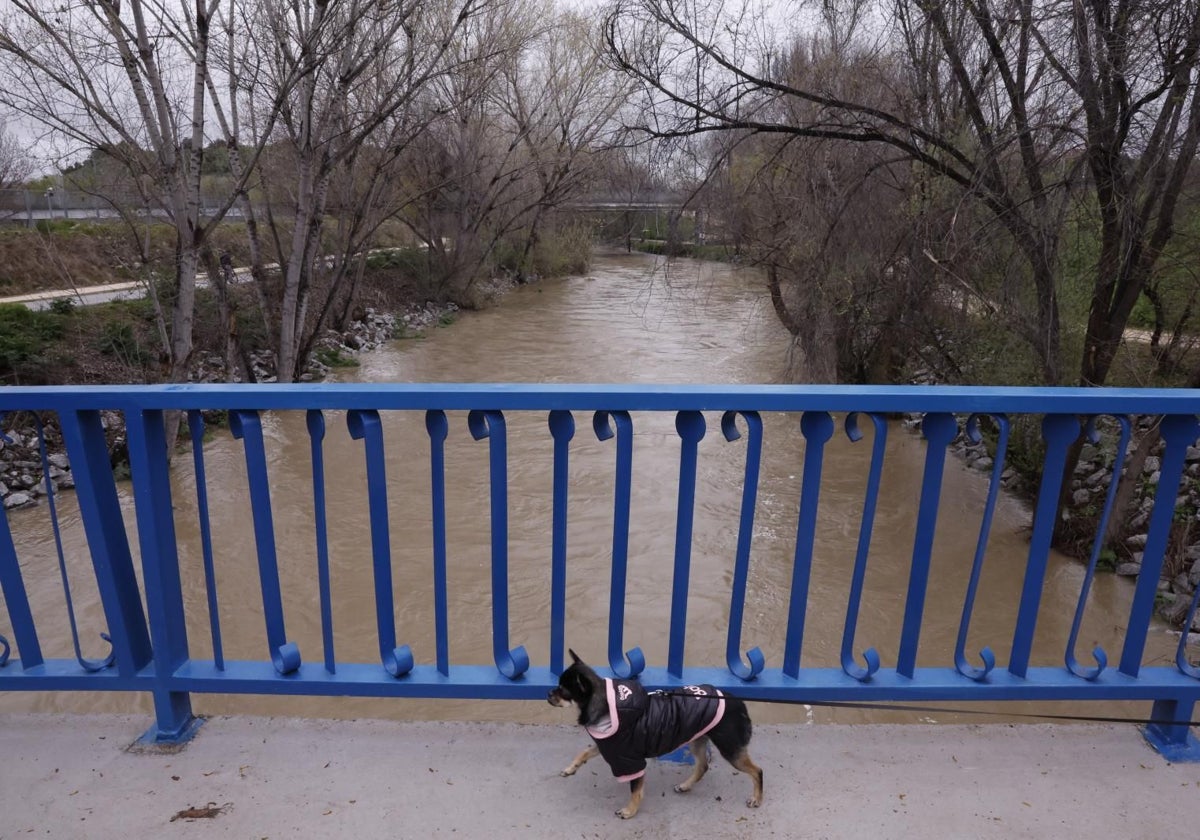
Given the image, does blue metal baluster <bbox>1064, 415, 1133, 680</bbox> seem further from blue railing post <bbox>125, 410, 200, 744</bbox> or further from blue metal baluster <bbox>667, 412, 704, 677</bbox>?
blue railing post <bbox>125, 410, 200, 744</bbox>

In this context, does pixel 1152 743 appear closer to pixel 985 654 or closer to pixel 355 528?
pixel 985 654

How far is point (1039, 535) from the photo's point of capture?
8.16 ft

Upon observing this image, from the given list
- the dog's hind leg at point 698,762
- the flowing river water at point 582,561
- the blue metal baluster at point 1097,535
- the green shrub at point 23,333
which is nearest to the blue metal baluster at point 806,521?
the dog's hind leg at point 698,762

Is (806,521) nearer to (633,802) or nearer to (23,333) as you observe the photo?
(633,802)

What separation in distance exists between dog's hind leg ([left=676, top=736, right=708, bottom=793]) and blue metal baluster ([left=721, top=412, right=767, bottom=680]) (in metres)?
0.28

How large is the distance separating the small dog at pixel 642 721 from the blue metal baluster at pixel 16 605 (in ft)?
5.44

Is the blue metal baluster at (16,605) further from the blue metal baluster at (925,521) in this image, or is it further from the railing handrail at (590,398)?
the blue metal baluster at (925,521)

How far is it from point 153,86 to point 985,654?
9202 millimetres

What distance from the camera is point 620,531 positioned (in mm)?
2451

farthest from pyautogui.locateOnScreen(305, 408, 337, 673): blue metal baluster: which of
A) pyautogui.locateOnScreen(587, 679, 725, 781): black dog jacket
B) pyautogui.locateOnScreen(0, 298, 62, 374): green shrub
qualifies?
pyautogui.locateOnScreen(0, 298, 62, 374): green shrub

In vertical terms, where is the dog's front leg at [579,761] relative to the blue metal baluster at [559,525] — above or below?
below

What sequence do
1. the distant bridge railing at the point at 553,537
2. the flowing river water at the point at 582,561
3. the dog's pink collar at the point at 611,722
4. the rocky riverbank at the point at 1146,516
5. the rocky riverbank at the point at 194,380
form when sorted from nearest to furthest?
1. the dog's pink collar at the point at 611,722
2. the distant bridge railing at the point at 553,537
3. the flowing river water at the point at 582,561
4. the rocky riverbank at the point at 1146,516
5. the rocky riverbank at the point at 194,380

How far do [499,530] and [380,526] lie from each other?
34cm

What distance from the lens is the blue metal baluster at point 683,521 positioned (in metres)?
2.36
